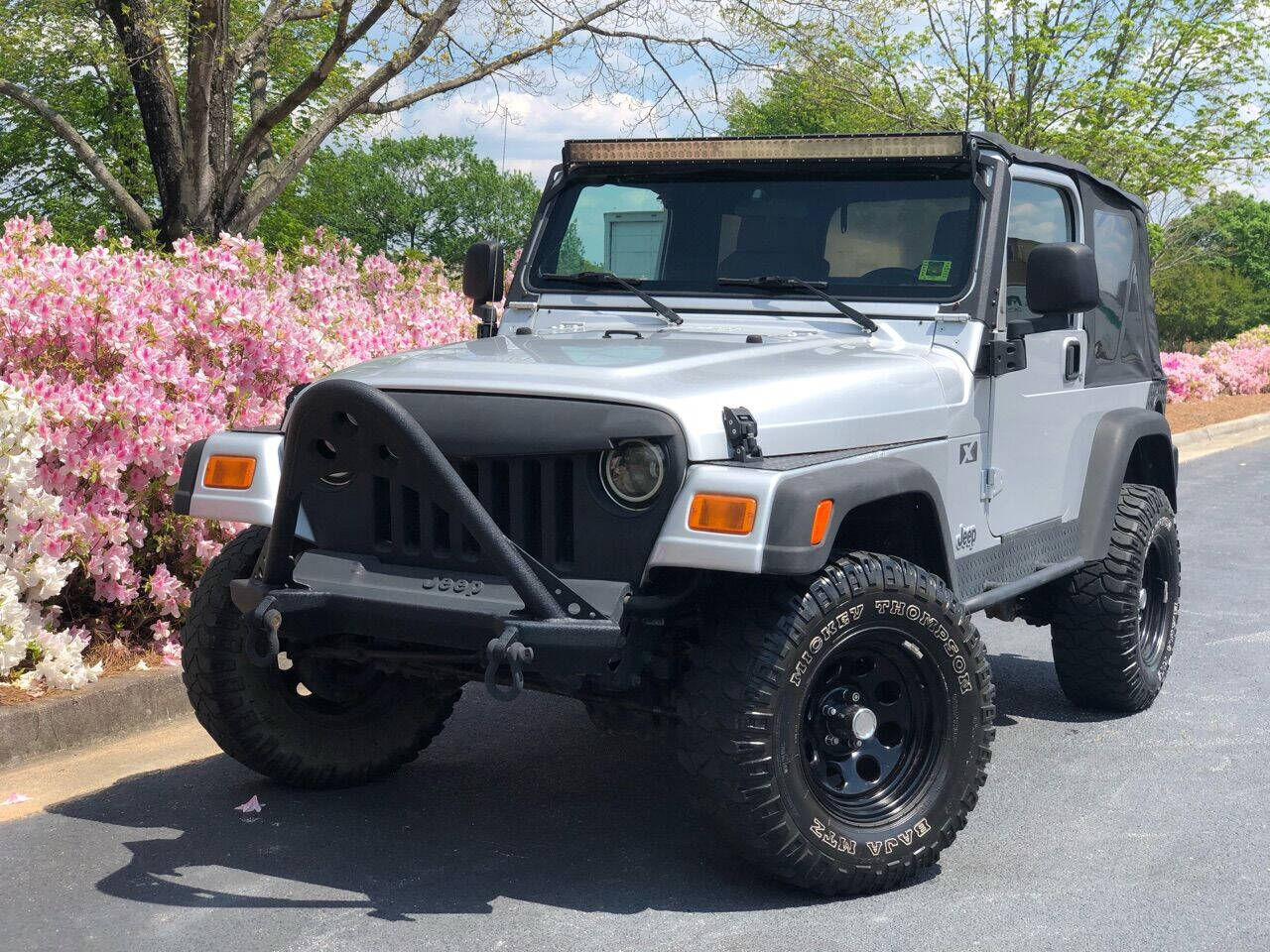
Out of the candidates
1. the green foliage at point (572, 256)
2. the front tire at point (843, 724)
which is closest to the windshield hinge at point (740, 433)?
the front tire at point (843, 724)

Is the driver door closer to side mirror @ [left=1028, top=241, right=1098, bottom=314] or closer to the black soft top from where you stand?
the black soft top

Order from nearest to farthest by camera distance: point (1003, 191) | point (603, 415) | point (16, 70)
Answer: point (603, 415) < point (1003, 191) < point (16, 70)

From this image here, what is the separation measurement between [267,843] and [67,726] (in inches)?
51.8

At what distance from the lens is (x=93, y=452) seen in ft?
19.2

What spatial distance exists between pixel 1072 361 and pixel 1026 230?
545mm

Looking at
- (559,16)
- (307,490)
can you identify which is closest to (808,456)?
(307,490)

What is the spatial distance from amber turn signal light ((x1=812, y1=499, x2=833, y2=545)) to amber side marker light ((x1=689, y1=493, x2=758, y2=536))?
0.16 meters

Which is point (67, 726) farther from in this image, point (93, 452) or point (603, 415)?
point (603, 415)

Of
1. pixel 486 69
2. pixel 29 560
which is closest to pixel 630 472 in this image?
pixel 29 560

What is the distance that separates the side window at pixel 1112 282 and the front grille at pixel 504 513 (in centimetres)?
275

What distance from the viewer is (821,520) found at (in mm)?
3619

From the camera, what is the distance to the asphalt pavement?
3697 mm

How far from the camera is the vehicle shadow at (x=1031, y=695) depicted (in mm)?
5867

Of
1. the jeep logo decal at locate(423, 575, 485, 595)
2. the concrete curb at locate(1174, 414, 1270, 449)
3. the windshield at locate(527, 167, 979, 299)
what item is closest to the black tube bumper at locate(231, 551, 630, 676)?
the jeep logo decal at locate(423, 575, 485, 595)
